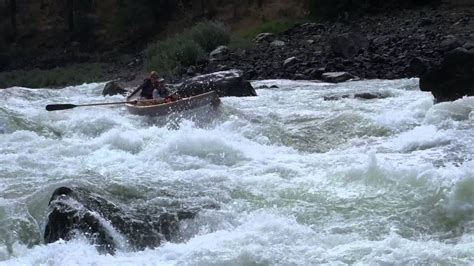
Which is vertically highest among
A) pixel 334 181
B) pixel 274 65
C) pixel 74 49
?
pixel 334 181

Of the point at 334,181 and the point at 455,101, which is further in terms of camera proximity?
the point at 455,101

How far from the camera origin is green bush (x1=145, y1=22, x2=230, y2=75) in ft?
76.8

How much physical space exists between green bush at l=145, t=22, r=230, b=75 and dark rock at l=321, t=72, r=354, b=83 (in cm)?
609

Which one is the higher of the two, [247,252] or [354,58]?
[247,252]

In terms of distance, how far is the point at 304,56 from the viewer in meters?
21.0

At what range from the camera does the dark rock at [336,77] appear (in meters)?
Result: 18.0

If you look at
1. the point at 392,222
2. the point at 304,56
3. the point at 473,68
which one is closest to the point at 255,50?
the point at 304,56

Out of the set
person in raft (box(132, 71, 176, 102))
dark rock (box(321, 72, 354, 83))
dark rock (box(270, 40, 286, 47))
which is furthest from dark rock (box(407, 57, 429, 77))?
dark rock (box(270, 40, 286, 47))

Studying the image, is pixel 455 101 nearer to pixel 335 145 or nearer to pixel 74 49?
pixel 335 145

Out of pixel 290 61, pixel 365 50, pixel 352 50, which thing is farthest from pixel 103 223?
pixel 365 50

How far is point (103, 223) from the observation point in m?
6.86

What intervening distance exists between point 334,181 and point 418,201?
1.27 metres

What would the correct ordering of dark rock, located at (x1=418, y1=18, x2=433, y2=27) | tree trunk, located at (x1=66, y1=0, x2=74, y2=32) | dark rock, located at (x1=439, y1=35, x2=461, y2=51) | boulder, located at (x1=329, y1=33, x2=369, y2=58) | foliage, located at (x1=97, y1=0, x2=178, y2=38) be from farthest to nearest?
tree trunk, located at (x1=66, y1=0, x2=74, y2=32) → foliage, located at (x1=97, y1=0, x2=178, y2=38) → dark rock, located at (x1=418, y1=18, x2=433, y2=27) → boulder, located at (x1=329, y1=33, x2=369, y2=58) → dark rock, located at (x1=439, y1=35, x2=461, y2=51)

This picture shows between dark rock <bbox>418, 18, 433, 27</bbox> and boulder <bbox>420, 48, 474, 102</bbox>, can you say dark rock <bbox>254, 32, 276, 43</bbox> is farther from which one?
boulder <bbox>420, 48, 474, 102</bbox>
